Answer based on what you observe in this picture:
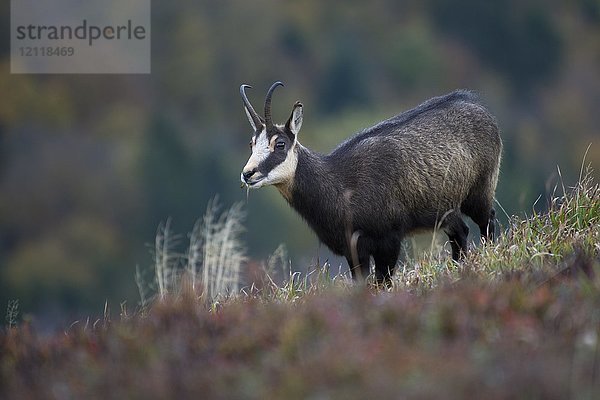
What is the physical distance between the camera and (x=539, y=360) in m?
6.10

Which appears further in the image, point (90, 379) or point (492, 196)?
point (492, 196)

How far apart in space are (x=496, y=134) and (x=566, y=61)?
8963cm

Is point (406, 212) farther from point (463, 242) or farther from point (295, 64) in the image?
point (295, 64)

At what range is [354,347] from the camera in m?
6.39

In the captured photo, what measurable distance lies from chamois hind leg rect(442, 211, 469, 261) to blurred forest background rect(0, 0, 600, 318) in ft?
145

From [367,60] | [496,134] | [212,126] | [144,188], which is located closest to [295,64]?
[367,60]

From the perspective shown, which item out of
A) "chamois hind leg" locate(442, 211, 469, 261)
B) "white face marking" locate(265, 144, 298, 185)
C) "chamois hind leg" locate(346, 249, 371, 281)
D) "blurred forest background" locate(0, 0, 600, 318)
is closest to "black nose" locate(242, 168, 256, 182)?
"white face marking" locate(265, 144, 298, 185)

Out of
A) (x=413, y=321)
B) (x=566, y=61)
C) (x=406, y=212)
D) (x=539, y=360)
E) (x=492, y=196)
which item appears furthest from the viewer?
(x=566, y=61)

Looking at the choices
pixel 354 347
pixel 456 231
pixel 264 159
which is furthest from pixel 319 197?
pixel 354 347

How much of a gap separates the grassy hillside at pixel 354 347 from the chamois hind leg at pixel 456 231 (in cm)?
308

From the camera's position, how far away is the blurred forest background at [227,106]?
6775 centimetres

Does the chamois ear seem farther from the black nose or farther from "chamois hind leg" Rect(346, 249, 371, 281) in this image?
"chamois hind leg" Rect(346, 249, 371, 281)

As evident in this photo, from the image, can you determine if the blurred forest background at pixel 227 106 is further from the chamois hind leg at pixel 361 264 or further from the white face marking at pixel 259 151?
the chamois hind leg at pixel 361 264

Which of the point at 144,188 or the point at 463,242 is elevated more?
the point at 463,242
